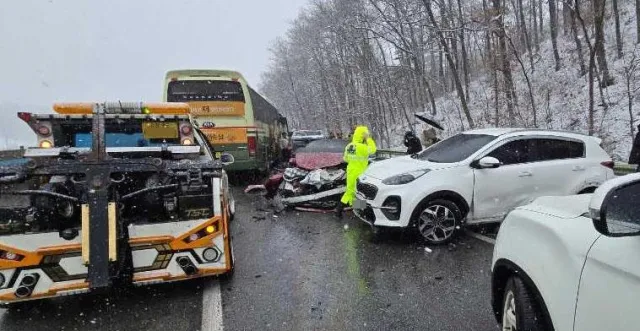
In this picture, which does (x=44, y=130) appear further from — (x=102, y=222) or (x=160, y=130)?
(x=102, y=222)

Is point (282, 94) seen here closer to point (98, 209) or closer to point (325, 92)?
point (325, 92)

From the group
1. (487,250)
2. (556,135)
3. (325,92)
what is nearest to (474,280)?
(487,250)

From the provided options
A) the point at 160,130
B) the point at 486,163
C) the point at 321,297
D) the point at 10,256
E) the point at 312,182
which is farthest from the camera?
the point at 312,182

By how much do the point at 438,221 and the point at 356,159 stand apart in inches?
88.7

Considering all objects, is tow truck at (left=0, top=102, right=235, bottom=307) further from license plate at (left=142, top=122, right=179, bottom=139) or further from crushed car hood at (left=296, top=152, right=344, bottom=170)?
crushed car hood at (left=296, top=152, right=344, bottom=170)

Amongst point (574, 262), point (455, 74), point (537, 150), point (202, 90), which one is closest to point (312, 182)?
point (537, 150)

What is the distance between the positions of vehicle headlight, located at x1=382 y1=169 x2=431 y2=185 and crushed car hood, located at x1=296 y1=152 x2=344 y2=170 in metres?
3.08

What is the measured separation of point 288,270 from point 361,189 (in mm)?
1939

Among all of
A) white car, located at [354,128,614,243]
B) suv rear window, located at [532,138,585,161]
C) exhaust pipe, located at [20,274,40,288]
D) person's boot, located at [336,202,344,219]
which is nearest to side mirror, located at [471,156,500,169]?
white car, located at [354,128,614,243]

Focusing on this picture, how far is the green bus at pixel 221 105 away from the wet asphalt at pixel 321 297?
22.4 ft

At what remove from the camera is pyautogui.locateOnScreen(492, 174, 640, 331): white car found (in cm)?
153

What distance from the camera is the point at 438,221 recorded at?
5578mm

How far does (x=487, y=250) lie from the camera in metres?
5.36

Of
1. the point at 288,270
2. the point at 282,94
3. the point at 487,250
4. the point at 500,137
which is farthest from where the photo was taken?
the point at 282,94
